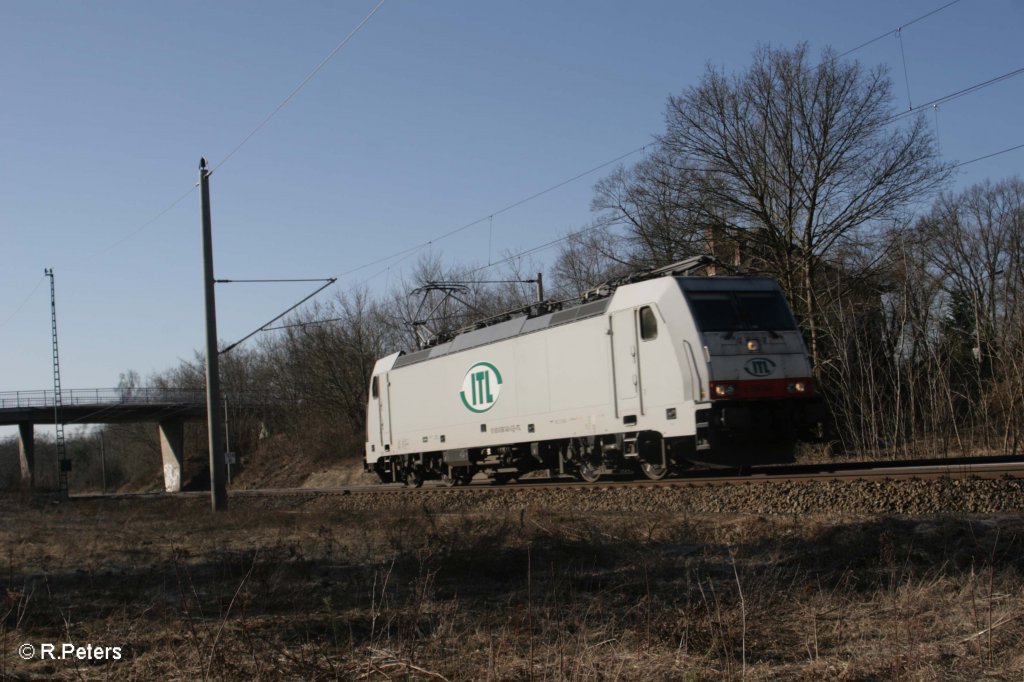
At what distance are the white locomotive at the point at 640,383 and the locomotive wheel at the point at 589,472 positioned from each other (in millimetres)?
27

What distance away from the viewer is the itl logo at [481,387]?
67.8 ft

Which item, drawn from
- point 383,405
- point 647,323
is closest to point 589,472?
point 647,323

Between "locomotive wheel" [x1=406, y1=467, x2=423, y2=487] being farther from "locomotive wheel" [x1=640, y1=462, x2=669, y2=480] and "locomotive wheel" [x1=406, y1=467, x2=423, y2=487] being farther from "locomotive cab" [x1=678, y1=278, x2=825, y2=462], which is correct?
"locomotive cab" [x1=678, y1=278, x2=825, y2=462]

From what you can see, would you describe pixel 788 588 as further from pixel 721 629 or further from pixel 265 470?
pixel 265 470

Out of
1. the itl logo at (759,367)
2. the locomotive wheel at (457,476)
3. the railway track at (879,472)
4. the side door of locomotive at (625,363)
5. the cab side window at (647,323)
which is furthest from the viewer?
the locomotive wheel at (457,476)

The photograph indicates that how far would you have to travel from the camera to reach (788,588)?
709 cm

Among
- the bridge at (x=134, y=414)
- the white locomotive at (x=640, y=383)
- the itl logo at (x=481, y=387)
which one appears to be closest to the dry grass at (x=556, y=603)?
the white locomotive at (x=640, y=383)

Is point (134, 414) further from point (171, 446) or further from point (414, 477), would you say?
point (414, 477)

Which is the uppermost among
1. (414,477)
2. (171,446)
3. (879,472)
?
(171,446)

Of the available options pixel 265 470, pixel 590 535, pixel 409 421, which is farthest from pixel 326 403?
pixel 590 535

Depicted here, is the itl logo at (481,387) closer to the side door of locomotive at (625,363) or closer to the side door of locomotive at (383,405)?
the side door of locomotive at (625,363)

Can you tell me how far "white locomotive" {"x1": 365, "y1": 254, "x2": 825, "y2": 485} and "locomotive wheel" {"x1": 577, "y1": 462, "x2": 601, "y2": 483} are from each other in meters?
0.03

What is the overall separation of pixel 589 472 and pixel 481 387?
3.63 metres

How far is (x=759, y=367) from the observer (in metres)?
15.3
